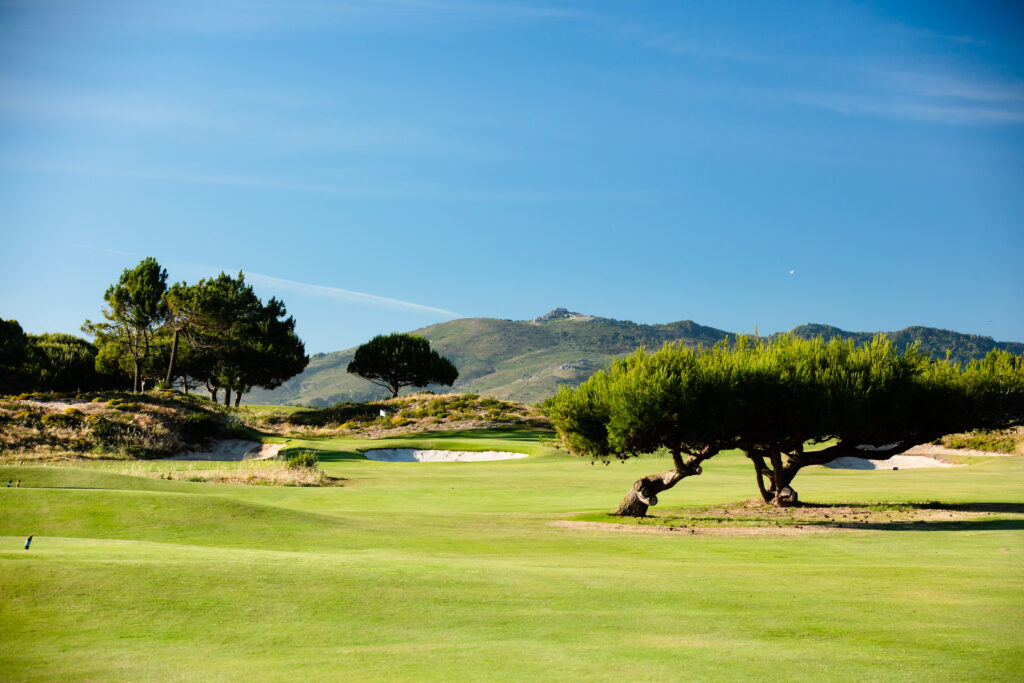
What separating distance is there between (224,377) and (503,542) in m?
78.4

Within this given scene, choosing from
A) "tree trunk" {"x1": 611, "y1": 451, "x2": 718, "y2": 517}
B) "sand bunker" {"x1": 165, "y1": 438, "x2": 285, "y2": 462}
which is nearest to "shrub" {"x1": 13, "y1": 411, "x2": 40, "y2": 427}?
"sand bunker" {"x1": 165, "y1": 438, "x2": 285, "y2": 462}

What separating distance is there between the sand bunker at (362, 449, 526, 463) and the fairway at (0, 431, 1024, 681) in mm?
30238

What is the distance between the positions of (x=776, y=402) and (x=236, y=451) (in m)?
36.8

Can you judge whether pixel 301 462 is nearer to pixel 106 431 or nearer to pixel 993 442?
pixel 106 431

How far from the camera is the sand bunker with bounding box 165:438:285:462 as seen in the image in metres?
47.9

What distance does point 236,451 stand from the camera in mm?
51062

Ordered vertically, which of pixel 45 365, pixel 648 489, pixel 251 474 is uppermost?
pixel 45 365

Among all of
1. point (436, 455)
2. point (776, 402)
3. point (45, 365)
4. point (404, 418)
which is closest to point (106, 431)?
point (436, 455)

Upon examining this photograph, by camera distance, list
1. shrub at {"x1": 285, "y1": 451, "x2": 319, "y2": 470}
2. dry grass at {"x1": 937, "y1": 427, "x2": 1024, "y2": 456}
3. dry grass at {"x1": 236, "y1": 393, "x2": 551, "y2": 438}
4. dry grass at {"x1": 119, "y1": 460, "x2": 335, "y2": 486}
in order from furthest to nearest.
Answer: dry grass at {"x1": 236, "y1": 393, "x2": 551, "y2": 438}, dry grass at {"x1": 937, "y1": 427, "x2": 1024, "y2": 456}, shrub at {"x1": 285, "y1": 451, "x2": 319, "y2": 470}, dry grass at {"x1": 119, "y1": 460, "x2": 335, "y2": 486}

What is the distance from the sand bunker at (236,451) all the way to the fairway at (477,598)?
2790 cm

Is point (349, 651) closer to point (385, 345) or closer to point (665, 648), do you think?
point (665, 648)

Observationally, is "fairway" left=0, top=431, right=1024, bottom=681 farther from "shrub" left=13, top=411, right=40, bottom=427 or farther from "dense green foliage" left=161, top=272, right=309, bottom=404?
"dense green foliage" left=161, top=272, right=309, bottom=404

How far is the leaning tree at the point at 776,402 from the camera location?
23.1 m

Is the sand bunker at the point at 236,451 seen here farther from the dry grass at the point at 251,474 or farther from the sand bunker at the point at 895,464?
the sand bunker at the point at 895,464
